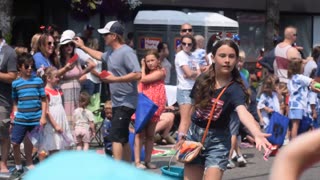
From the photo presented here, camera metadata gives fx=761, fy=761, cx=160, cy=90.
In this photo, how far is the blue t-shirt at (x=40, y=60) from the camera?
1010 centimetres

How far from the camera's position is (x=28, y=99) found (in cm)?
941

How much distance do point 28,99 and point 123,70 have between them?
1316 millimetres

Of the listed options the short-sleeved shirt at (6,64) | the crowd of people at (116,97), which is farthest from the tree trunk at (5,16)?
the short-sleeved shirt at (6,64)

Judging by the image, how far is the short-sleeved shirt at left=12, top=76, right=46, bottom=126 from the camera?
30.8 feet

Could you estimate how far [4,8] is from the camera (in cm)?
1481

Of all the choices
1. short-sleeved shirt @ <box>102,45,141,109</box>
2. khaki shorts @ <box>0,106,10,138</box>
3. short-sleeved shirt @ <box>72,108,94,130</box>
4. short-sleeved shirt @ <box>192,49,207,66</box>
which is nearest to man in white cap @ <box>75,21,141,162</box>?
short-sleeved shirt @ <box>102,45,141,109</box>

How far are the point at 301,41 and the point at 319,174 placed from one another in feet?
50.7

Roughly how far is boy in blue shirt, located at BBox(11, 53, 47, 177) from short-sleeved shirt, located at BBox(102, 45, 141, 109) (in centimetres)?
99

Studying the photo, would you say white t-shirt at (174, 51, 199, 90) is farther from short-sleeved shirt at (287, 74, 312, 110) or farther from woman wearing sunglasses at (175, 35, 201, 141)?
short-sleeved shirt at (287, 74, 312, 110)

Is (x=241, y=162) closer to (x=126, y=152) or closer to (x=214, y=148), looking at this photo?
(x=126, y=152)

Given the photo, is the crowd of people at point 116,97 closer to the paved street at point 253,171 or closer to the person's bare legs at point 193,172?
the person's bare legs at point 193,172

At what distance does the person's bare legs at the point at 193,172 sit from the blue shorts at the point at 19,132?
11.2 ft

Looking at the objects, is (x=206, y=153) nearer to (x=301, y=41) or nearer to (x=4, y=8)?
(x=4, y=8)

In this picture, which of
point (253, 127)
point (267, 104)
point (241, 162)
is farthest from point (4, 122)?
point (267, 104)
